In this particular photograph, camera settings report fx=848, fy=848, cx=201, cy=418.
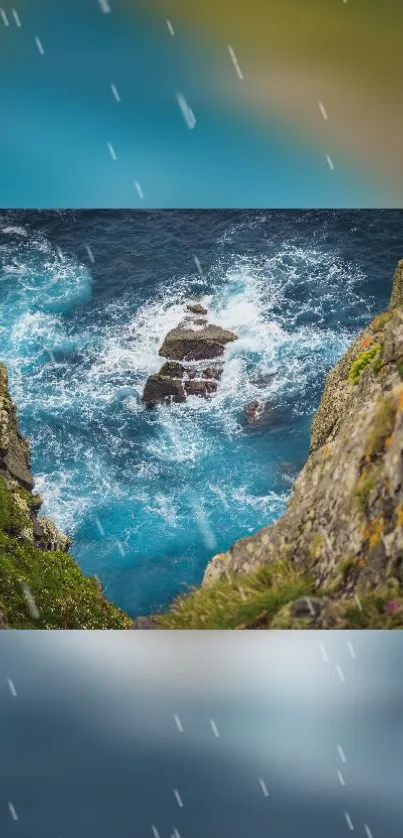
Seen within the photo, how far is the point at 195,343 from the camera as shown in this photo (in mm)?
15719

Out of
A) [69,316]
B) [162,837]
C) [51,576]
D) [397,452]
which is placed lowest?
[162,837]

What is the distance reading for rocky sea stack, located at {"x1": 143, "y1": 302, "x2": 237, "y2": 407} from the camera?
50.1ft

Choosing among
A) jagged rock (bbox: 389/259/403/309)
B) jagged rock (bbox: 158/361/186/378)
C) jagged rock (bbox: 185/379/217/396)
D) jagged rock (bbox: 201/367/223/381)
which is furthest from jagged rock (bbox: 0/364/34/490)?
jagged rock (bbox: 201/367/223/381)

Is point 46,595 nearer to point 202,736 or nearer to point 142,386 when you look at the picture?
point 202,736

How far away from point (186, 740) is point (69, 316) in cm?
1034

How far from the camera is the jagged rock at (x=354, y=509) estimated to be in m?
5.20

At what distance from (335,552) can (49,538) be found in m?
4.83
